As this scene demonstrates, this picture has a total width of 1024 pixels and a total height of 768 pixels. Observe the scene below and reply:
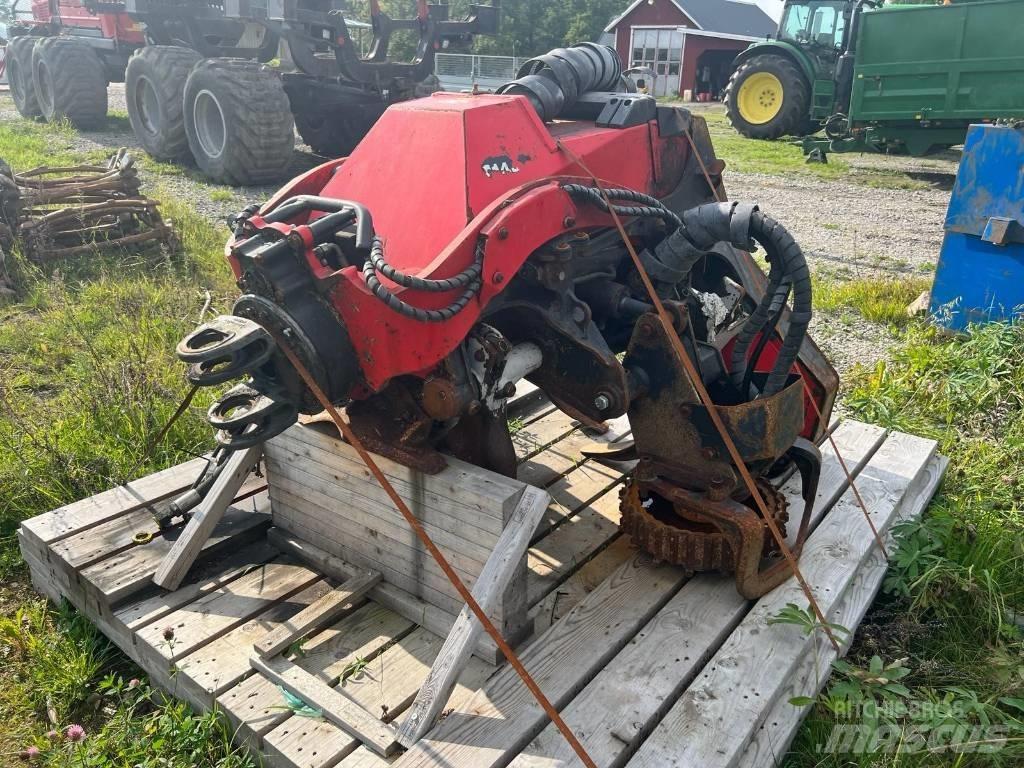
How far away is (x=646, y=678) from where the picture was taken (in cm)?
198

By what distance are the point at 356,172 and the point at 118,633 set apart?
1437mm

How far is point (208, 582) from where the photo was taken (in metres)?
2.44

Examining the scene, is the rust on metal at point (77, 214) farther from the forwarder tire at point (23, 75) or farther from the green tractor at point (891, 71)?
the green tractor at point (891, 71)

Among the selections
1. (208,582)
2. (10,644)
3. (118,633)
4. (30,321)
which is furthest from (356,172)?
(30,321)

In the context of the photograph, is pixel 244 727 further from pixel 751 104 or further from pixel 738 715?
pixel 751 104

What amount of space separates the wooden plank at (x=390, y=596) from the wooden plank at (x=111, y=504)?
0.44 metres

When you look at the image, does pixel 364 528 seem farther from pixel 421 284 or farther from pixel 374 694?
pixel 421 284

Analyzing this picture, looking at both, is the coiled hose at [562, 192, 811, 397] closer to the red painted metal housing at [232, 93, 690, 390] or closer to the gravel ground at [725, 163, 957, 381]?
the red painted metal housing at [232, 93, 690, 390]

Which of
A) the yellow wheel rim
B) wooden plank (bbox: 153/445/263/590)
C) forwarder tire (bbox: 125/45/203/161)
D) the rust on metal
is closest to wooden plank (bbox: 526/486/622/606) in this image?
wooden plank (bbox: 153/445/263/590)

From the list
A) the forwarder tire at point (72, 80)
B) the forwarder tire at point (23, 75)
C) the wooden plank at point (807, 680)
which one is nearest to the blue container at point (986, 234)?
the wooden plank at point (807, 680)

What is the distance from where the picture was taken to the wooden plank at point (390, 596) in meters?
2.11

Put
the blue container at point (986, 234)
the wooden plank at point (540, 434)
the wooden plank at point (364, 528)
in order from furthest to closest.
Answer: the blue container at point (986, 234), the wooden plank at point (540, 434), the wooden plank at point (364, 528)

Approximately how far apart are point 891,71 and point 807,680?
32.0 ft

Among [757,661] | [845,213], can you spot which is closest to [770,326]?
[757,661]
